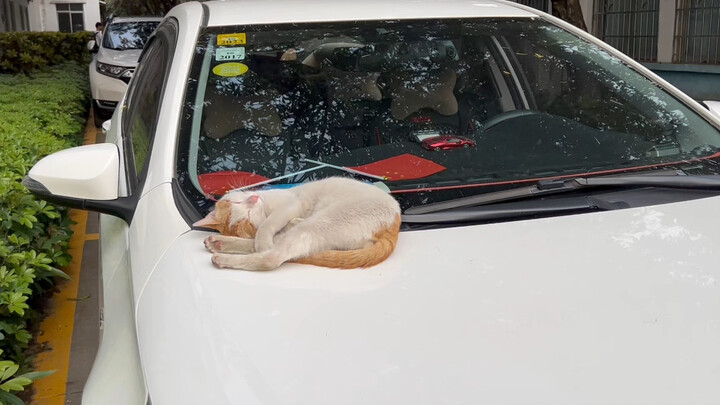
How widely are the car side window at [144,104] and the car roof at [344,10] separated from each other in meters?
0.27

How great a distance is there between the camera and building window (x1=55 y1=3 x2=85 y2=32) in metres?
39.6

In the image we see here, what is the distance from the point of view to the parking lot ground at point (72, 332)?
3.79 m

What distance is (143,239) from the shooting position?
7.07 feet

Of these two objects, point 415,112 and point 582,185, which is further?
point 415,112

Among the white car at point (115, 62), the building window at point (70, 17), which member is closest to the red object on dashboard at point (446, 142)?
the white car at point (115, 62)

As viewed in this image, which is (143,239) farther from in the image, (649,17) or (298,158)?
(649,17)

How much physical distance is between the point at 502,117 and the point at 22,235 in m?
2.50

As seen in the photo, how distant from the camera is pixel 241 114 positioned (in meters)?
2.77

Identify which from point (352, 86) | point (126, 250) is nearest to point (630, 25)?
point (352, 86)

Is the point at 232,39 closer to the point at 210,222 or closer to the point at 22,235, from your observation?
the point at 210,222

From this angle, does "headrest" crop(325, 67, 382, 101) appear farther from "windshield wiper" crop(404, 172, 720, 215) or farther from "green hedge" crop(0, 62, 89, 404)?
"green hedge" crop(0, 62, 89, 404)

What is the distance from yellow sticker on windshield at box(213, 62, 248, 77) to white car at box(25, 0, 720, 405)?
0.01m

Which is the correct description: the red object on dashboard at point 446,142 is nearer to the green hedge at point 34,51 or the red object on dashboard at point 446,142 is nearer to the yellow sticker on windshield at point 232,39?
the yellow sticker on windshield at point 232,39

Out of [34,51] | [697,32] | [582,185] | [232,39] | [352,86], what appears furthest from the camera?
[34,51]
